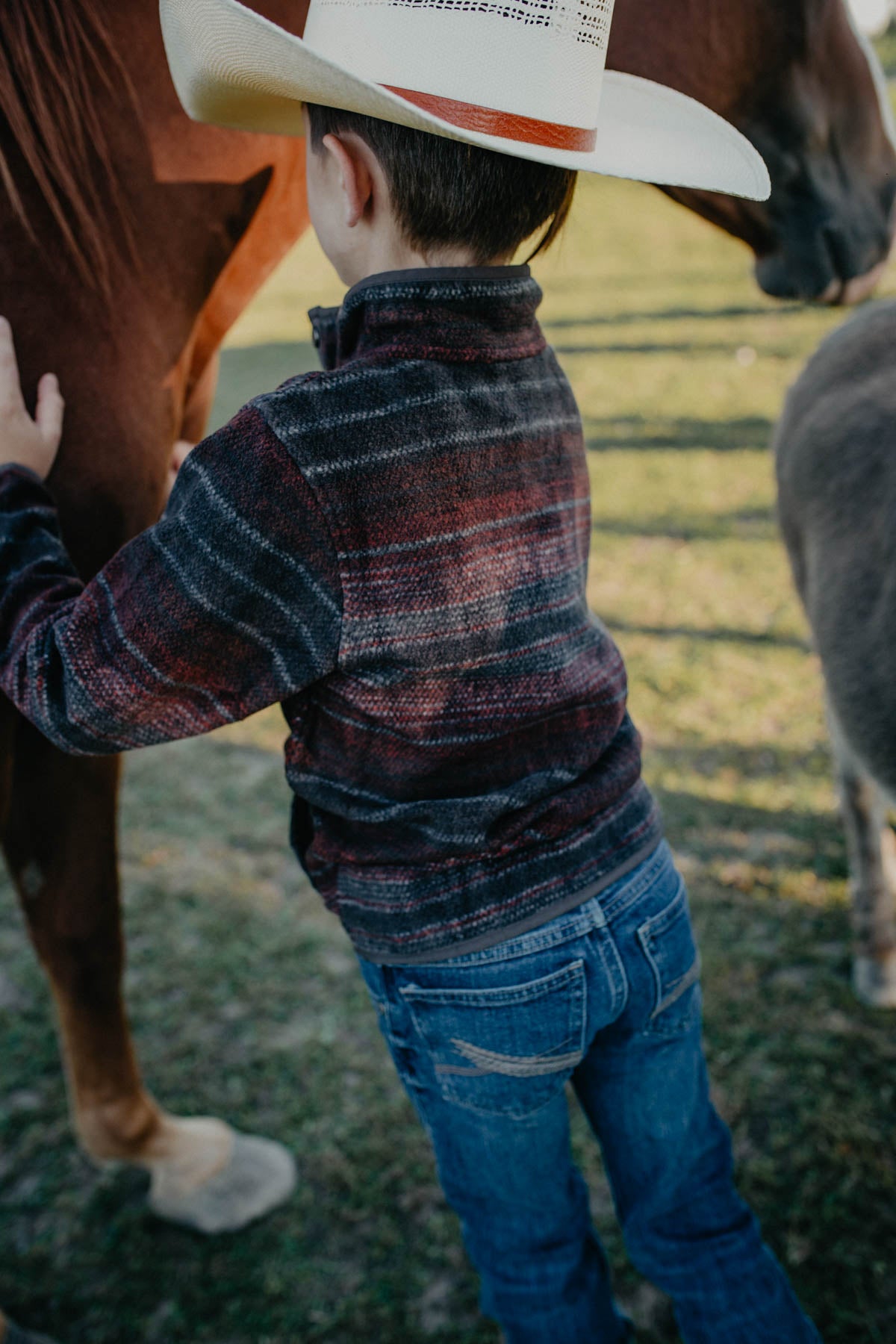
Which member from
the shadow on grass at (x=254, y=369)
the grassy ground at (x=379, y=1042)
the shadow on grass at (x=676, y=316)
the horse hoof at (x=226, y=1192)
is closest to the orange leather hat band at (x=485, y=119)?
the grassy ground at (x=379, y=1042)

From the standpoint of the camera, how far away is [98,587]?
919 millimetres

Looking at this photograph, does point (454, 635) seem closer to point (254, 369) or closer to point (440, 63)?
point (440, 63)

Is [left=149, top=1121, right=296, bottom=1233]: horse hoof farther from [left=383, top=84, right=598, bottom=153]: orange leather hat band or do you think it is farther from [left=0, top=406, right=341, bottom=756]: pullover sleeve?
[left=383, top=84, right=598, bottom=153]: orange leather hat band

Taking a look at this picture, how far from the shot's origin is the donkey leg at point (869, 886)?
7.20 ft

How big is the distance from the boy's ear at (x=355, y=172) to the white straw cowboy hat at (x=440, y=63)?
35mm

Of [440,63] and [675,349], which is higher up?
[440,63]

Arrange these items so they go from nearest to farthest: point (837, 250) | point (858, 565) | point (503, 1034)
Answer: point (503, 1034) < point (837, 250) < point (858, 565)

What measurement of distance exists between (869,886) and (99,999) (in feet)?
5.67

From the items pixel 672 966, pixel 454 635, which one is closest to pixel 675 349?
pixel 672 966

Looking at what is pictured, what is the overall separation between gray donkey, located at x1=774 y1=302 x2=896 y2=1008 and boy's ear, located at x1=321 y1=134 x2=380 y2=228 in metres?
1.39

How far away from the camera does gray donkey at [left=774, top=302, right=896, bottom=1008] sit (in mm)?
1915

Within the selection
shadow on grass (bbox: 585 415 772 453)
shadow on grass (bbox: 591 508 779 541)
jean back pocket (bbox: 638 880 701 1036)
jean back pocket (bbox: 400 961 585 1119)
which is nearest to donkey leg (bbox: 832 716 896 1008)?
jean back pocket (bbox: 638 880 701 1036)

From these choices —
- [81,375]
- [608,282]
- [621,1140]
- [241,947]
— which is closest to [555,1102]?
[621,1140]

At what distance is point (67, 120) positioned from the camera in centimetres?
116
